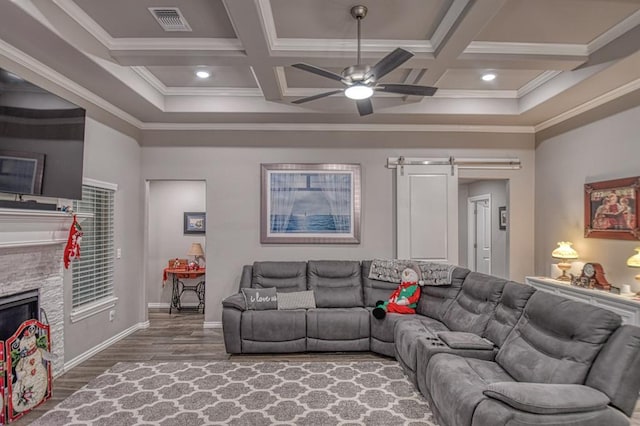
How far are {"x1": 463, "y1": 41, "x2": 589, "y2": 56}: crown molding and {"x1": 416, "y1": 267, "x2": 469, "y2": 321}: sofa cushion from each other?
2268 millimetres

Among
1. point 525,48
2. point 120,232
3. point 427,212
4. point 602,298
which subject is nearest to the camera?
point 525,48

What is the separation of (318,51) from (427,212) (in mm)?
2936

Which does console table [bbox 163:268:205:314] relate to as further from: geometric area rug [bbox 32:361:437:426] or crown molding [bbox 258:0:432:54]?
crown molding [bbox 258:0:432:54]

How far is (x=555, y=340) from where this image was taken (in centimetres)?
243

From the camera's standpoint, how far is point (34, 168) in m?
3.10

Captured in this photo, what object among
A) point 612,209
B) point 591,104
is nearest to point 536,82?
point 591,104

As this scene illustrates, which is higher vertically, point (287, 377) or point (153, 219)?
point (153, 219)

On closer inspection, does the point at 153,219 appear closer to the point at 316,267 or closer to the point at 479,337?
the point at 316,267

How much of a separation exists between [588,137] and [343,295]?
11.6ft

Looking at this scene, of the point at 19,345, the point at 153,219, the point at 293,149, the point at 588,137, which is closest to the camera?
the point at 19,345

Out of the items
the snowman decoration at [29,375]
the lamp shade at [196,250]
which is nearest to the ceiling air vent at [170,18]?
the snowman decoration at [29,375]

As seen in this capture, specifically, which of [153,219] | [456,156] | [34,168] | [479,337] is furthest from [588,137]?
[153,219]

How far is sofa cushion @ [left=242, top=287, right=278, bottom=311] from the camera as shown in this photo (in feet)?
14.6

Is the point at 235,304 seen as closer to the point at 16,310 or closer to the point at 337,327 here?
the point at 337,327
